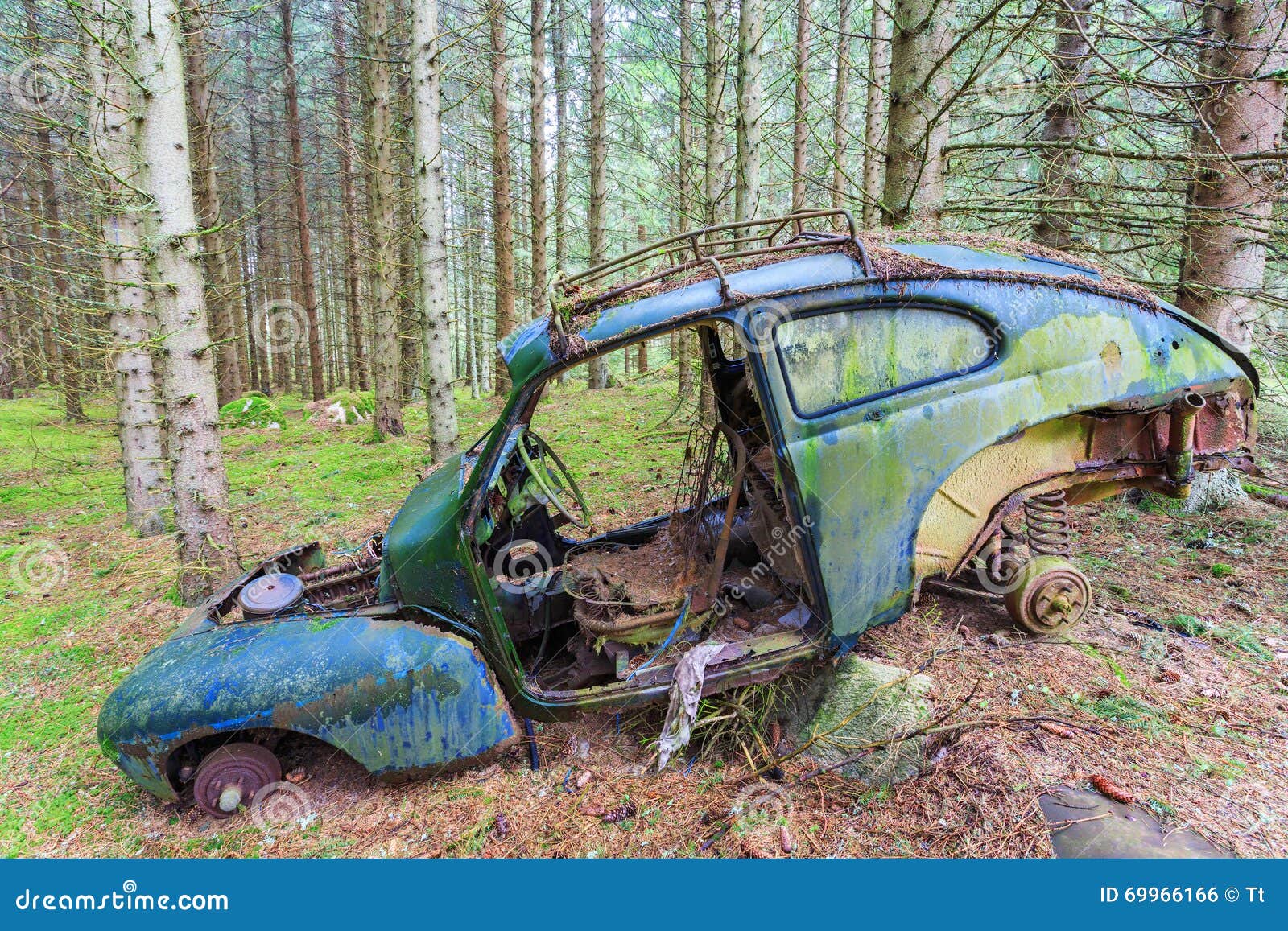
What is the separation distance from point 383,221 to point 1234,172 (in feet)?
35.0

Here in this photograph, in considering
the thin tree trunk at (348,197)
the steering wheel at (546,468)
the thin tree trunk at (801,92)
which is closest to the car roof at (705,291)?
the steering wheel at (546,468)

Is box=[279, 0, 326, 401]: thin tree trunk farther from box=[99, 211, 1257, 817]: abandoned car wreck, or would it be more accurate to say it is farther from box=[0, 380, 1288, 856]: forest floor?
box=[99, 211, 1257, 817]: abandoned car wreck

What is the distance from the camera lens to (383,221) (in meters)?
10.7

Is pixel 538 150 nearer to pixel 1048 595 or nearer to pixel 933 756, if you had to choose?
pixel 1048 595

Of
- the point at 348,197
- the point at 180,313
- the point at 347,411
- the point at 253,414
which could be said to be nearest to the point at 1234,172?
the point at 180,313

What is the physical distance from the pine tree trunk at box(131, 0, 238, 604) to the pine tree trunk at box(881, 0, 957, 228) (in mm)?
4847

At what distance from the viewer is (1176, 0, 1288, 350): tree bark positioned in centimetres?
443

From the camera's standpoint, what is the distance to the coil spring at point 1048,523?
3383 millimetres

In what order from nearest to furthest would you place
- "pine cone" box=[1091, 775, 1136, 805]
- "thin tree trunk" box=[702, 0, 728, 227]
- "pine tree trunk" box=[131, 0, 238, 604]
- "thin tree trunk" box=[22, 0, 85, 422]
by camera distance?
1. "pine cone" box=[1091, 775, 1136, 805]
2. "pine tree trunk" box=[131, 0, 238, 604]
3. "thin tree trunk" box=[22, 0, 85, 422]
4. "thin tree trunk" box=[702, 0, 728, 227]

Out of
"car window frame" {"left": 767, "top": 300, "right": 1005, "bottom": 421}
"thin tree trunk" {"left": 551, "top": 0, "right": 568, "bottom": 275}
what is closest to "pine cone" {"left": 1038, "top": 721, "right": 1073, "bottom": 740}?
"car window frame" {"left": 767, "top": 300, "right": 1005, "bottom": 421}

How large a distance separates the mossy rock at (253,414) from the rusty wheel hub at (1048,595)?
47.8 ft

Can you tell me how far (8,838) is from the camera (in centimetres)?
302

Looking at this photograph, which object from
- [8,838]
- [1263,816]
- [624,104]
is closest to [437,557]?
[8,838]

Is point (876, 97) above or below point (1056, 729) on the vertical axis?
above
